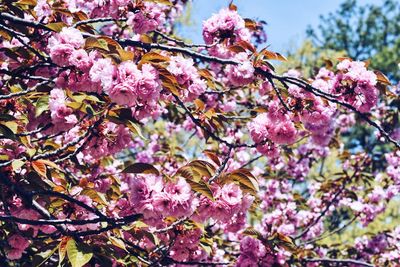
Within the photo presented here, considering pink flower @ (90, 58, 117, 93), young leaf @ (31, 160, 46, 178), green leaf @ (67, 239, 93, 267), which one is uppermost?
pink flower @ (90, 58, 117, 93)

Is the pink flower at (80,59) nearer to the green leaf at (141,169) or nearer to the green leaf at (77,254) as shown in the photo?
the green leaf at (141,169)

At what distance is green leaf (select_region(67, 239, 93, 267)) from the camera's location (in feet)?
7.23

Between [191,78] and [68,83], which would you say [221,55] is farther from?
[68,83]

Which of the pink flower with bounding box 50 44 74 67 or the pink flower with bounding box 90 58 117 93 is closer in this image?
the pink flower with bounding box 90 58 117 93

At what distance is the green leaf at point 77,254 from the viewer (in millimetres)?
2203

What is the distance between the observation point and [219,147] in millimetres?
5867

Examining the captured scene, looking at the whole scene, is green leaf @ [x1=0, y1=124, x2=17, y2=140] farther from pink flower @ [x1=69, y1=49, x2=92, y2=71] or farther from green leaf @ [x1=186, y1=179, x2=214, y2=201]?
green leaf @ [x1=186, y1=179, x2=214, y2=201]

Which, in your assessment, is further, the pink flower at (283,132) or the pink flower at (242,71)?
the pink flower at (283,132)

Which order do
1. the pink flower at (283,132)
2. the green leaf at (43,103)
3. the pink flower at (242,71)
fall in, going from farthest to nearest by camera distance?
1. the pink flower at (283,132)
2. the pink flower at (242,71)
3. the green leaf at (43,103)

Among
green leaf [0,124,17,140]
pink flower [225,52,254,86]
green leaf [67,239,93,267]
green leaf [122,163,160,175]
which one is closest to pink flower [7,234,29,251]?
green leaf [67,239,93,267]

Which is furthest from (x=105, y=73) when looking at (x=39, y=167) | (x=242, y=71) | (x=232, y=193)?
(x=242, y=71)

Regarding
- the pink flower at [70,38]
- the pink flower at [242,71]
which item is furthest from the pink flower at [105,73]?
the pink flower at [242,71]

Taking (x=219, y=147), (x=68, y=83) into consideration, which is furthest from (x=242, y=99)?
(x=68, y=83)

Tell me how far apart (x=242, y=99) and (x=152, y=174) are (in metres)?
3.96
